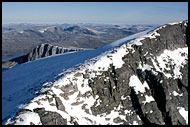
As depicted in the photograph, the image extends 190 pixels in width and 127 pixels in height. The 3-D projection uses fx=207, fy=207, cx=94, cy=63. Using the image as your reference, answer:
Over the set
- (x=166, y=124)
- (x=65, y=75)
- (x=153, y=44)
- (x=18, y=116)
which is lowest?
(x=166, y=124)

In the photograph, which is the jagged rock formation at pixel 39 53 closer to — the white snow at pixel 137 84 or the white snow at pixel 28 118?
the white snow at pixel 137 84

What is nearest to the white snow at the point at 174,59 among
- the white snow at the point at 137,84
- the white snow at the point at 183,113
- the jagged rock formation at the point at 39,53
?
the white snow at the point at 137,84

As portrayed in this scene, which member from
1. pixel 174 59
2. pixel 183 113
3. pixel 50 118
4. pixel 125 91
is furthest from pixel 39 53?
pixel 183 113

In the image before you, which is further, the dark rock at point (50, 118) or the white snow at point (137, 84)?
the white snow at point (137, 84)

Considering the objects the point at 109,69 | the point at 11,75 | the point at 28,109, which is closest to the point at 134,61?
the point at 109,69

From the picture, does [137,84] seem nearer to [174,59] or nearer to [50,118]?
[174,59]

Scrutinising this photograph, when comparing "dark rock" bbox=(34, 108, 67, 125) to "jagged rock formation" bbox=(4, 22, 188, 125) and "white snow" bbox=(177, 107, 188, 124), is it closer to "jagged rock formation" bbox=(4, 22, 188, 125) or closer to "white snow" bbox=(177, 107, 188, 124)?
"jagged rock formation" bbox=(4, 22, 188, 125)

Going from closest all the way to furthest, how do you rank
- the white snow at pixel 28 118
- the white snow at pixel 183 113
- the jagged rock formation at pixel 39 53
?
the white snow at pixel 28 118
the white snow at pixel 183 113
the jagged rock formation at pixel 39 53

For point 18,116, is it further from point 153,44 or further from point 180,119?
point 153,44

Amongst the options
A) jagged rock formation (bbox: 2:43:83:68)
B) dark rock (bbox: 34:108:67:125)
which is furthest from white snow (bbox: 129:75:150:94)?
jagged rock formation (bbox: 2:43:83:68)
